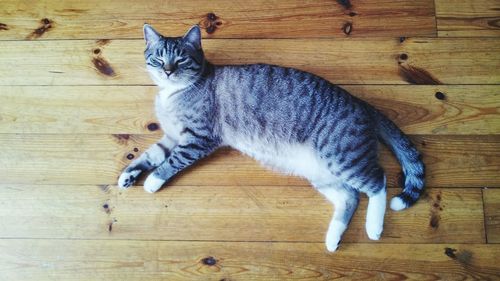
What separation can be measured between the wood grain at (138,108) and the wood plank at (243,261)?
0.48m

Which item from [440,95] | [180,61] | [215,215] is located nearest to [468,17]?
[440,95]

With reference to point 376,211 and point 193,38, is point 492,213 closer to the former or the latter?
point 376,211

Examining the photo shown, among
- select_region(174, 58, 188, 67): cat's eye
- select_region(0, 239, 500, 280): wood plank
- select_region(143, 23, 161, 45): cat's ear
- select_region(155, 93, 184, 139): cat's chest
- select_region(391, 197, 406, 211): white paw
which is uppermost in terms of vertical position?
select_region(143, 23, 161, 45): cat's ear

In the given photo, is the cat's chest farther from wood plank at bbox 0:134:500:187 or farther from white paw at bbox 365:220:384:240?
white paw at bbox 365:220:384:240

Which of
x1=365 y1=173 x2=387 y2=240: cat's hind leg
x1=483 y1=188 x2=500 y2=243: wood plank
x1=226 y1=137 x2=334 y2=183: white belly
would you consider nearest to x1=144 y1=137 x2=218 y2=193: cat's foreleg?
x1=226 y1=137 x2=334 y2=183: white belly

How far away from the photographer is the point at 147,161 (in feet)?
5.59

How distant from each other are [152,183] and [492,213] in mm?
1307

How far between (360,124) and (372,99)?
1.04 ft

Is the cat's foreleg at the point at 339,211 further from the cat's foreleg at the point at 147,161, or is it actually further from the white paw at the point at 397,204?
the cat's foreleg at the point at 147,161

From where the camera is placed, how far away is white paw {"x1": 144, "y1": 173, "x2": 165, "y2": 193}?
64.9 inches

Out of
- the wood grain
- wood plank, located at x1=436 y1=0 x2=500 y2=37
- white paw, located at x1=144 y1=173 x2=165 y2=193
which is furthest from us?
wood plank, located at x1=436 y1=0 x2=500 y2=37

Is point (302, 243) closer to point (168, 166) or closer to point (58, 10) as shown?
point (168, 166)

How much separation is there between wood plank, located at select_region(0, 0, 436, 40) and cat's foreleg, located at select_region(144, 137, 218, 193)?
1.86 feet

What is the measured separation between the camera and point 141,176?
5.62 feet
